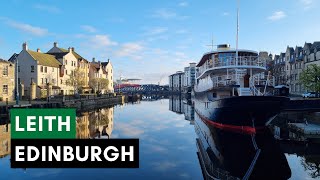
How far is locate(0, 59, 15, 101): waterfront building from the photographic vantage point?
167 feet

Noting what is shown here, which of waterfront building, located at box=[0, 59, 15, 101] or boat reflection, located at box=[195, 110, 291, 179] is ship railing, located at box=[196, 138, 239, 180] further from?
waterfront building, located at box=[0, 59, 15, 101]

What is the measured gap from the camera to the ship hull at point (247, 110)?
22.9 m

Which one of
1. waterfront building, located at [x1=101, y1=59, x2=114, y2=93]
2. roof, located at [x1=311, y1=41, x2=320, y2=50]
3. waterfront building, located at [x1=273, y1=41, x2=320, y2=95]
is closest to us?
roof, located at [x1=311, y1=41, x2=320, y2=50]

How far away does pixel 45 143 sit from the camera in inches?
371

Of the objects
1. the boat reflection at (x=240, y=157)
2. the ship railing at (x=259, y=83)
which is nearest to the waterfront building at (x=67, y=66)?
the ship railing at (x=259, y=83)

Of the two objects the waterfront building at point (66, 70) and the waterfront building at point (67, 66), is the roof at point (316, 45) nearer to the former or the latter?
the waterfront building at point (67, 66)

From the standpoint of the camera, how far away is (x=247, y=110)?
23500 millimetres

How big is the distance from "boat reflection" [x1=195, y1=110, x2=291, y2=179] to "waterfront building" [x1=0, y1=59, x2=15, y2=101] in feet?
136

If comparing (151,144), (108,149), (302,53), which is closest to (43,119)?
(108,149)

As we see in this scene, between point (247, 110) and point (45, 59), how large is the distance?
60.2 m

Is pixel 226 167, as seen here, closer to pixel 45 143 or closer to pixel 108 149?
pixel 108 149

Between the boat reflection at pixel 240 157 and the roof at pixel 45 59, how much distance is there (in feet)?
174

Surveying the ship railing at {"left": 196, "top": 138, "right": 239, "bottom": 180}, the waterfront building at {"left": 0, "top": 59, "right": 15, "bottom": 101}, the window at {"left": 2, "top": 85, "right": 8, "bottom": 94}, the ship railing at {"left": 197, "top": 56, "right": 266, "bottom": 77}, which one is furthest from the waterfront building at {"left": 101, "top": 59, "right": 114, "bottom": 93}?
the ship railing at {"left": 196, "top": 138, "right": 239, "bottom": 180}

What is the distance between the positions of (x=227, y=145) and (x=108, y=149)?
50.4 ft
